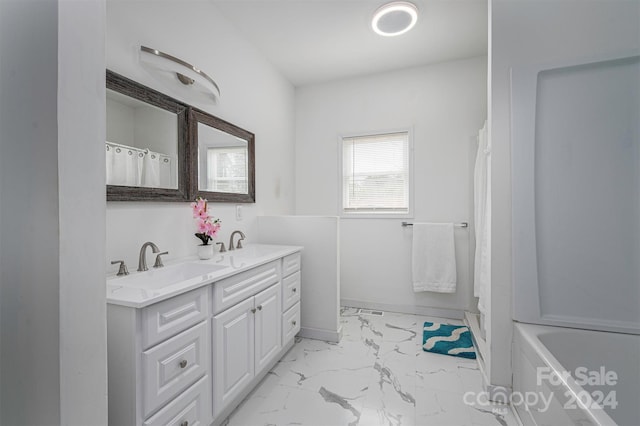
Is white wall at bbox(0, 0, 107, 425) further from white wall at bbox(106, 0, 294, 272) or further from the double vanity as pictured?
white wall at bbox(106, 0, 294, 272)

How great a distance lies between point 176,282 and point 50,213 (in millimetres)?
1207

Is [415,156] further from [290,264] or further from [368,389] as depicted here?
[368,389]

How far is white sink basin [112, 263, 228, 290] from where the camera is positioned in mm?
1314

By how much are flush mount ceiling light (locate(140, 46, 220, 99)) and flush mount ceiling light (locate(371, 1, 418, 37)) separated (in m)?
1.39

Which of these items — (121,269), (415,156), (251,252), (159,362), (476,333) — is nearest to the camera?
(159,362)

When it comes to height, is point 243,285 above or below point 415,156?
below

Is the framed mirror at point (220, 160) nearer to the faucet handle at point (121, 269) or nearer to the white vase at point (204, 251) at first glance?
the white vase at point (204, 251)

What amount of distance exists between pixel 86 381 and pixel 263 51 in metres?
2.95

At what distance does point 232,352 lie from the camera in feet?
4.90

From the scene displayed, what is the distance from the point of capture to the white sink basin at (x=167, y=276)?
1314 mm

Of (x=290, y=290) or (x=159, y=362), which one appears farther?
(x=290, y=290)

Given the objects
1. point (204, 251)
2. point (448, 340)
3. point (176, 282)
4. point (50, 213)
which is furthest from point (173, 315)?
point (448, 340)

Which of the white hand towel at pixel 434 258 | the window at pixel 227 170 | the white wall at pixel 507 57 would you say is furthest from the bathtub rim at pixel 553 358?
the window at pixel 227 170

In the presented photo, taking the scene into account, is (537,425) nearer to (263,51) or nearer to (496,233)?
(496,233)
